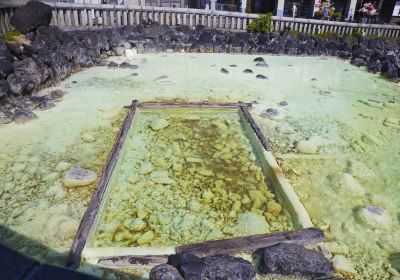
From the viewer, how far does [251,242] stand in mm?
3219

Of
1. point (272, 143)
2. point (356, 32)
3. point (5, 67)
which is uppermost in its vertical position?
point (356, 32)

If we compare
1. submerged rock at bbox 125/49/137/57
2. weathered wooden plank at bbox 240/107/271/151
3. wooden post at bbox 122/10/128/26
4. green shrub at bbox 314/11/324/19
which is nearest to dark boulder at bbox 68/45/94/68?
submerged rock at bbox 125/49/137/57

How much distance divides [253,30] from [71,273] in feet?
50.8

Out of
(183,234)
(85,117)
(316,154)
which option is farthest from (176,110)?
(183,234)

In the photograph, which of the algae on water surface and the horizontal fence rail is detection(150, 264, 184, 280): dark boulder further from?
the horizontal fence rail

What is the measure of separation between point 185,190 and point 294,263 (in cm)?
178

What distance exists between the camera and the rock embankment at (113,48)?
6855mm

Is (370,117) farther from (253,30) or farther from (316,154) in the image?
(253,30)

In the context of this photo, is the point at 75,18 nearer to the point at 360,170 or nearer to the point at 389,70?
the point at 389,70

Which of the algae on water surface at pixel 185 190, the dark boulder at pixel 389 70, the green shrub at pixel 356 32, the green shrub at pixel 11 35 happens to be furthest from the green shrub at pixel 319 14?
the algae on water surface at pixel 185 190

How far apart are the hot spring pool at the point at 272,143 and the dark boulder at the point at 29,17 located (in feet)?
9.30

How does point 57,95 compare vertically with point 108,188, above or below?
above

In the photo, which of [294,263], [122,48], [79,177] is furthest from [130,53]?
[294,263]

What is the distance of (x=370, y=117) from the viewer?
6945 mm
